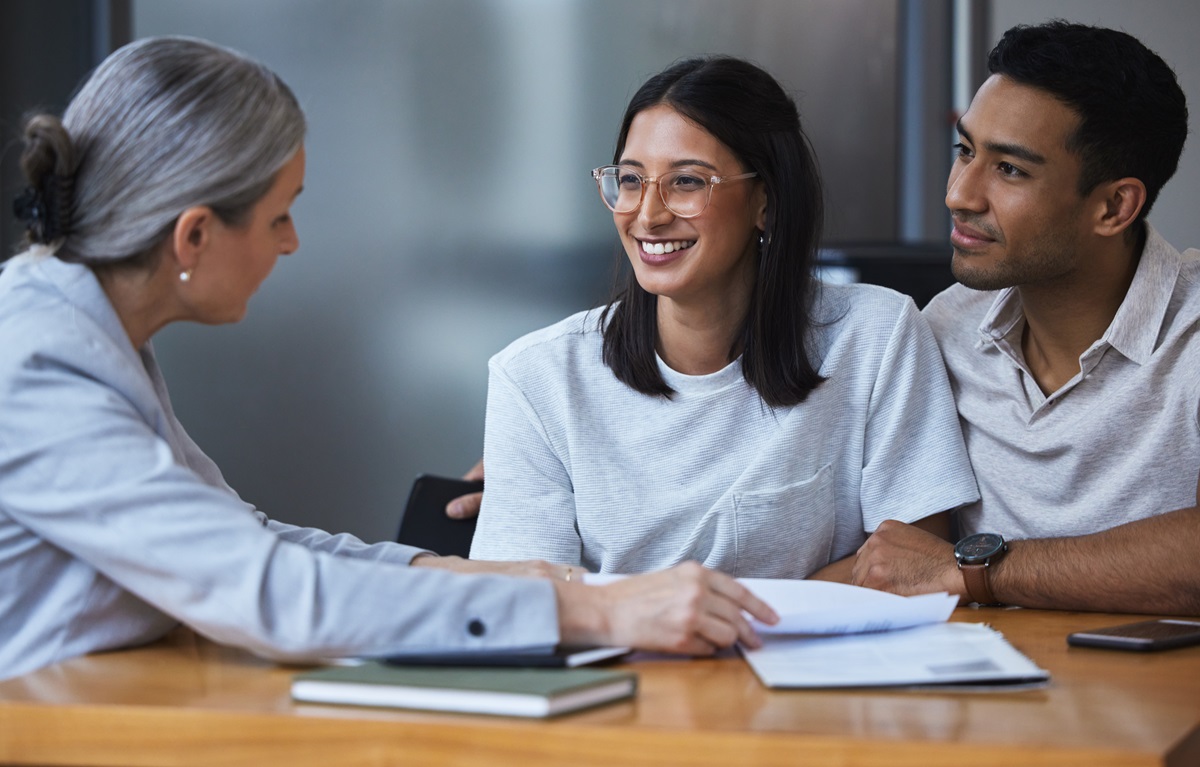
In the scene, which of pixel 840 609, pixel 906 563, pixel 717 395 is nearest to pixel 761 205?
pixel 717 395

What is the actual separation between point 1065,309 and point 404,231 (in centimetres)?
207

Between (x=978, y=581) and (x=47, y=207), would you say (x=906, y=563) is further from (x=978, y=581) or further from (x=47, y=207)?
(x=47, y=207)

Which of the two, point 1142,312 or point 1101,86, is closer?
point 1142,312

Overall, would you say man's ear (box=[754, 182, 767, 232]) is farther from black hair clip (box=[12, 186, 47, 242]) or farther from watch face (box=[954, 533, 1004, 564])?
black hair clip (box=[12, 186, 47, 242])

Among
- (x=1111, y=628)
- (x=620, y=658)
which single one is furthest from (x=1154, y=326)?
(x=620, y=658)

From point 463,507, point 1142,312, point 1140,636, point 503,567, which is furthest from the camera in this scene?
point 463,507

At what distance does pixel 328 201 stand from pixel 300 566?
259cm

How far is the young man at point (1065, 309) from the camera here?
1806 mm

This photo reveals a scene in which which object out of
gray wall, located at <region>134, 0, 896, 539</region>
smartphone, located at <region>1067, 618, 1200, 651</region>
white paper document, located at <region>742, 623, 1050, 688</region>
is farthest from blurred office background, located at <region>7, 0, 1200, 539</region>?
white paper document, located at <region>742, 623, 1050, 688</region>

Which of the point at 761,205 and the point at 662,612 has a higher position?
the point at 761,205

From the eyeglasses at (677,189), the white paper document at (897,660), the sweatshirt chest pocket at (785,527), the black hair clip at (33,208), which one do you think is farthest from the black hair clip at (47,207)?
the sweatshirt chest pocket at (785,527)

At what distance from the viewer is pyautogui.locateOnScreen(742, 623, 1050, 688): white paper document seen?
1.08 m

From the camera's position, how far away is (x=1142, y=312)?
185 cm

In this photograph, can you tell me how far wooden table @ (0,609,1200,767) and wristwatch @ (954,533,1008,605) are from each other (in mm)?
481
